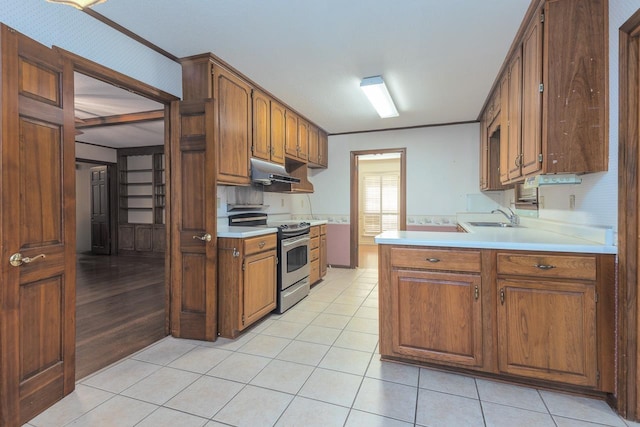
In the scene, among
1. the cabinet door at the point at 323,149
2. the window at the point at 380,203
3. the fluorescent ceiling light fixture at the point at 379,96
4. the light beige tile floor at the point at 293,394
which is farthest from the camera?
the window at the point at 380,203

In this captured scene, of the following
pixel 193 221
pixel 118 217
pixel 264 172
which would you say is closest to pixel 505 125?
pixel 264 172

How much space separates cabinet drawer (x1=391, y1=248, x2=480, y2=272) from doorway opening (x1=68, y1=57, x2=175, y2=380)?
6.46 ft

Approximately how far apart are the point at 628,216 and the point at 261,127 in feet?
10.0

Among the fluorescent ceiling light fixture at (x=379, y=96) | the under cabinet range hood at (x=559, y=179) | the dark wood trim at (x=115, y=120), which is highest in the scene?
the dark wood trim at (x=115, y=120)

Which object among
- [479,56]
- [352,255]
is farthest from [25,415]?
[352,255]

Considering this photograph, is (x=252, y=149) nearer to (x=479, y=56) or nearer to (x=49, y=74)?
(x=49, y=74)

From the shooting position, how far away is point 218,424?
1593 millimetres

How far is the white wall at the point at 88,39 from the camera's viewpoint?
5.52 feet

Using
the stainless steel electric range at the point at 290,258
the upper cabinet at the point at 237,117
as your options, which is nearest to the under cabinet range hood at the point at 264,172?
the upper cabinet at the point at 237,117

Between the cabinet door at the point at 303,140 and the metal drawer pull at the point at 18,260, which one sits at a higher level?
the cabinet door at the point at 303,140

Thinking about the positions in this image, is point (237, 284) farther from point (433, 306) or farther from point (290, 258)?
point (433, 306)

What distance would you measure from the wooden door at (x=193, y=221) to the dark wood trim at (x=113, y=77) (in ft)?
0.47

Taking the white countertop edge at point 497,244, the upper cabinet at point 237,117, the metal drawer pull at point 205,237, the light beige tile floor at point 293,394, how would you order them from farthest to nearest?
the upper cabinet at point 237,117, the metal drawer pull at point 205,237, the white countertop edge at point 497,244, the light beige tile floor at point 293,394

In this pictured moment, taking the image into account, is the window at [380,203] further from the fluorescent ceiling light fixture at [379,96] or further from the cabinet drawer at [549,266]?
the cabinet drawer at [549,266]
